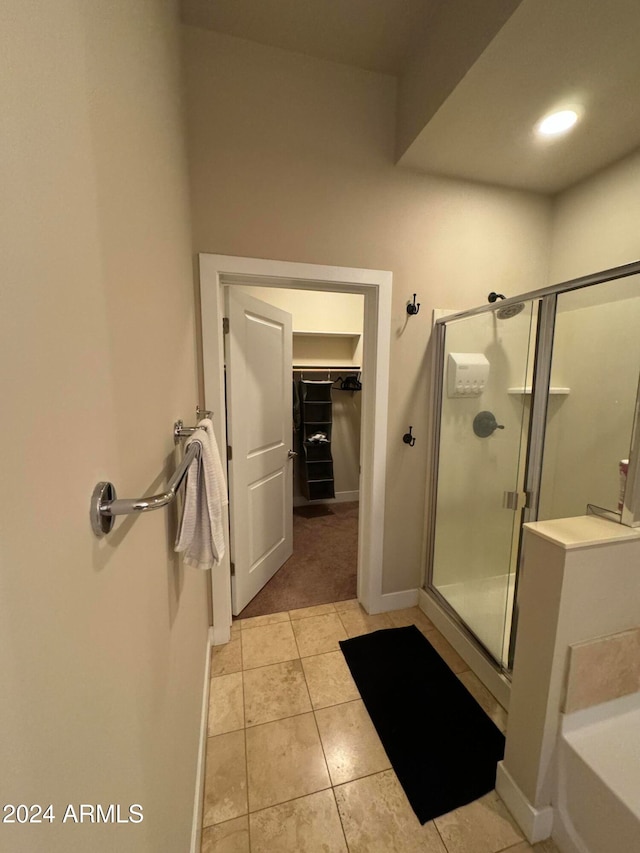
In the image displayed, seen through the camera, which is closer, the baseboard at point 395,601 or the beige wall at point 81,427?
the beige wall at point 81,427

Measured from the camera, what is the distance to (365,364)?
6.74 feet

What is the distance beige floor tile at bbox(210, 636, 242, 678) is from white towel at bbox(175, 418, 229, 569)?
1.11 metres

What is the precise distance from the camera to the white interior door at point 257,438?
6.30 feet

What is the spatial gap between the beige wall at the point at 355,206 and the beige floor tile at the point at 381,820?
101 cm

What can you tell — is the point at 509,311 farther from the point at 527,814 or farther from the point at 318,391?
the point at 318,391

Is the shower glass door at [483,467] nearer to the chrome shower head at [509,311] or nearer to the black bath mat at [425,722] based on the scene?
the chrome shower head at [509,311]

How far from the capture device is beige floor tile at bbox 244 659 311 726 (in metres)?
1.51

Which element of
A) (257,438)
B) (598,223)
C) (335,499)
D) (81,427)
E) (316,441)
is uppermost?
(598,223)

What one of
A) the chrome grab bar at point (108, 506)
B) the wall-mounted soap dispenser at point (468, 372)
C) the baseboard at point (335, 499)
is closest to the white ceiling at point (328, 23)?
the wall-mounted soap dispenser at point (468, 372)

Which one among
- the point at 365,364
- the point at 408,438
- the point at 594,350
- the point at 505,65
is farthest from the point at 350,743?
the point at 505,65

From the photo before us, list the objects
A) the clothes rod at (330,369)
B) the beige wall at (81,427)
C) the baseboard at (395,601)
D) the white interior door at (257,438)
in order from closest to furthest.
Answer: the beige wall at (81,427)
the white interior door at (257,438)
the baseboard at (395,601)
the clothes rod at (330,369)

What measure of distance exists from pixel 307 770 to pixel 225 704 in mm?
465

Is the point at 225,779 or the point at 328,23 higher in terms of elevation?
the point at 328,23

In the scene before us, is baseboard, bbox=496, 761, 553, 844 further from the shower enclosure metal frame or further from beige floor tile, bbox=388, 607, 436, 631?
beige floor tile, bbox=388, 607, 436, 631
